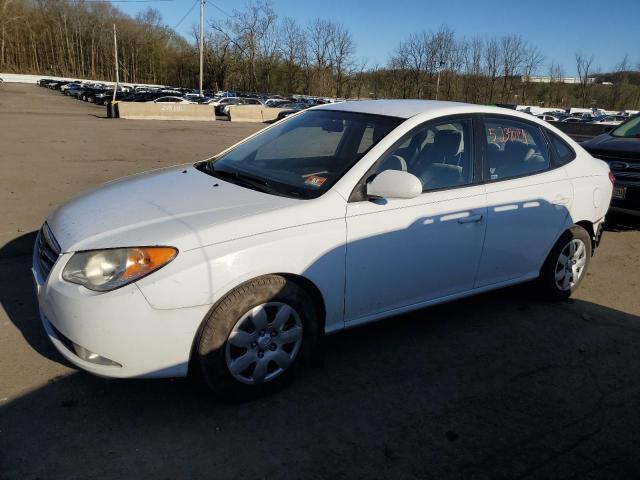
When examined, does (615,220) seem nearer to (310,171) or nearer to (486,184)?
(486,184)

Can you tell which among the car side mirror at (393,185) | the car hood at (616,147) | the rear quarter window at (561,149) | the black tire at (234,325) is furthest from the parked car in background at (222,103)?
the black tire at (234,325)

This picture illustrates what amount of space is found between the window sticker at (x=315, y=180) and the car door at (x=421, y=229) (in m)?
0.23

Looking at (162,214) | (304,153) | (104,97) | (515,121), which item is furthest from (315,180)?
(104,97)

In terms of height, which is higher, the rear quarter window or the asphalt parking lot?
the rear quarter window

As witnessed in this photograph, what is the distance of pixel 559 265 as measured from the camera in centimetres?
439

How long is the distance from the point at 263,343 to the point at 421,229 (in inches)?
49.0

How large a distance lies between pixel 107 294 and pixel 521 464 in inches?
85.9

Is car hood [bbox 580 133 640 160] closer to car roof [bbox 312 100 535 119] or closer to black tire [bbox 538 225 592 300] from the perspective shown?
black tire [bbox 538 225 592 300]

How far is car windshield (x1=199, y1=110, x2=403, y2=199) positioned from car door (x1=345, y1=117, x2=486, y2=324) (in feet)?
0.68

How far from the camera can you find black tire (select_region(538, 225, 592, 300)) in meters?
4.32

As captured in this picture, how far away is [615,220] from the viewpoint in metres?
7.55

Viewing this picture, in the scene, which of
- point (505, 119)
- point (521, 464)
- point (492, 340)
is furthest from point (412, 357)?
point (505, 119)

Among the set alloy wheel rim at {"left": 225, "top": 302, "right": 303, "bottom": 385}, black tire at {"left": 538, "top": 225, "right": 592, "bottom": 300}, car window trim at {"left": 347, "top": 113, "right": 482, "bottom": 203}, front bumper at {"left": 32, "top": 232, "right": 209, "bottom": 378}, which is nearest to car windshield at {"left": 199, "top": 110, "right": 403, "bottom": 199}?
car window trim at {"left": 347, "top": 113, "right": 482, "bottom": 203}

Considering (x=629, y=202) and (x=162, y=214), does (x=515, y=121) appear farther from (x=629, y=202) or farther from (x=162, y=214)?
(x=629, y=202)
